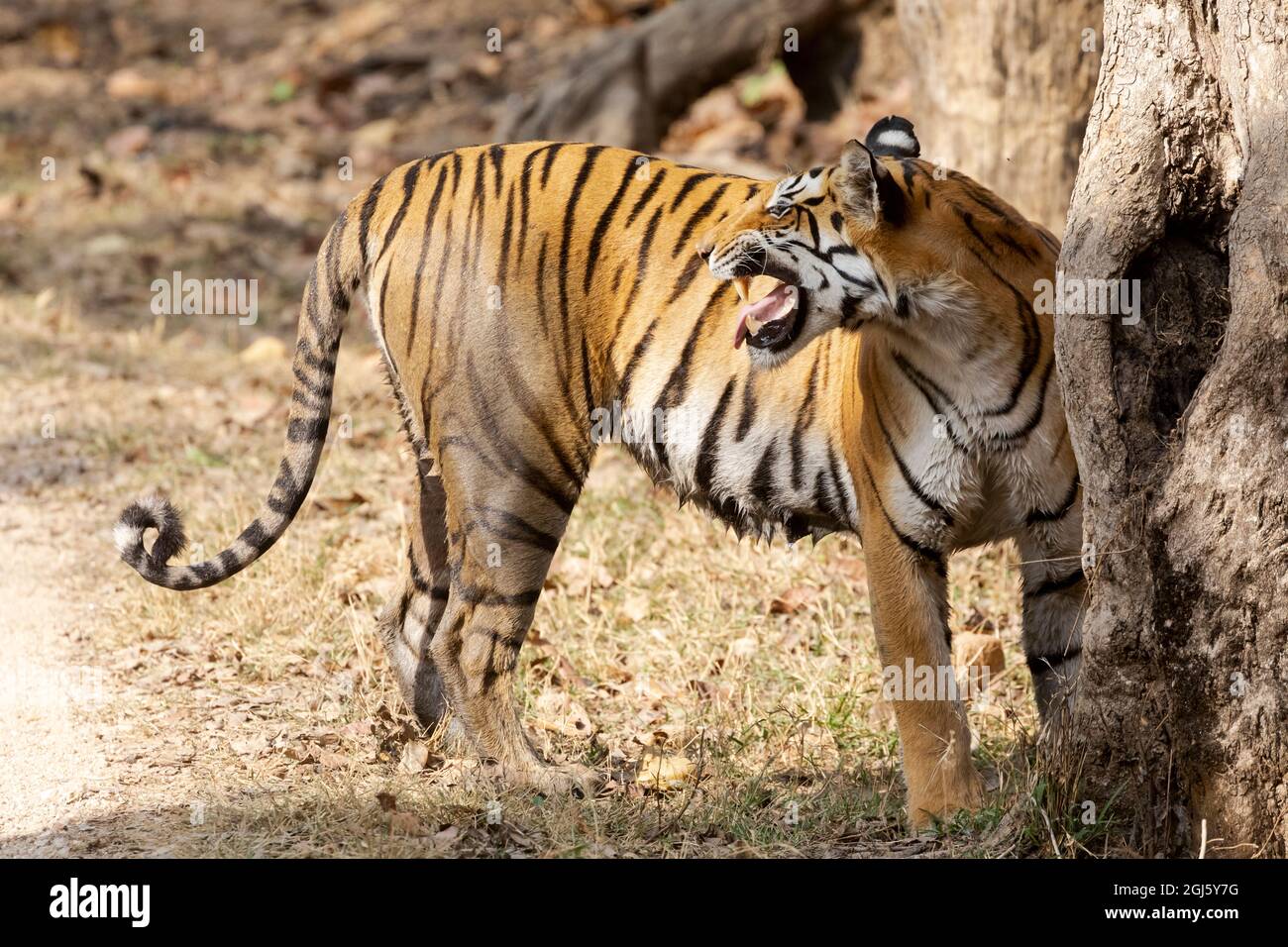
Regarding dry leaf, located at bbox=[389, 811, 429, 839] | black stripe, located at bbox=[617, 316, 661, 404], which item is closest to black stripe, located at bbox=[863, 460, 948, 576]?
black stripe, located at bbox=[617, 316, 661, 404]

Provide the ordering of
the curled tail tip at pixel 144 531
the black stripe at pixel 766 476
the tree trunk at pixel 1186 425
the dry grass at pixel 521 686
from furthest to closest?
the black stripe at pixel 766 476, the curled tail tip at pixel 144 531, the dry grass at pixel 521 686, the tree trunk at pixel 1186 425

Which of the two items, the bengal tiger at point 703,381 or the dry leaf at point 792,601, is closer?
the bengal tiger at point 703,381

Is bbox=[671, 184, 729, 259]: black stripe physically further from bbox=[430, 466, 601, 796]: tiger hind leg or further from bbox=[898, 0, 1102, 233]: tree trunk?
bbox=[898, 0, 1102, 233]: tree trunk

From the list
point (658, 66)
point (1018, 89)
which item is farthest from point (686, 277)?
point (658, 66)

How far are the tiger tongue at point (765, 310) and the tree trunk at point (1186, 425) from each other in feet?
2.49

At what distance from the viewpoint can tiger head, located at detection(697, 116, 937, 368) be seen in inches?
147

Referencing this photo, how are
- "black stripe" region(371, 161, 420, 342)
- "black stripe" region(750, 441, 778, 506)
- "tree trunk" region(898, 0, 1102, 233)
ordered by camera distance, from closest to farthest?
"black stripe" region(750, 441, 778, 506)
"black stripe" region(371, 161, 420, 342)
"tree trunk" region(898, 0, 1102, 233)

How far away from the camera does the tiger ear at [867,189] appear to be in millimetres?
3678

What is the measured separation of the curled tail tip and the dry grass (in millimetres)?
551

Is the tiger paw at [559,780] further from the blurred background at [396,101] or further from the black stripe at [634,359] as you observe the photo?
the blurred background at [396,101]

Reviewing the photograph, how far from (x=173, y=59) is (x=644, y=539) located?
8951mm

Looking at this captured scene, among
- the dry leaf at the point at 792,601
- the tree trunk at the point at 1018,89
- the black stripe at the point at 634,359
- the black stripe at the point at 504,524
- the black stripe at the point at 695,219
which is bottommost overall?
the dry leaf at the point at 792,601

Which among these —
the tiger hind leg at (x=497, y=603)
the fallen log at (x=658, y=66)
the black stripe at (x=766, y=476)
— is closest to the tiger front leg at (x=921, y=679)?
the black stripe at (x=766, y=476)

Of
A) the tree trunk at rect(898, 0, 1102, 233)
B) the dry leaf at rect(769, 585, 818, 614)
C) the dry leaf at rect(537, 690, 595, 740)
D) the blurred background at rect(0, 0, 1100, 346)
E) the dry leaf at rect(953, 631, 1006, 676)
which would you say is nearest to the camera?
the dry leaf at rect(537, 690, 595, 740)
